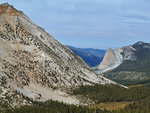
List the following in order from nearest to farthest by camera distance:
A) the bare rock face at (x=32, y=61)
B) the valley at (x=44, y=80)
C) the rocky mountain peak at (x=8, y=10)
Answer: the valley at (x=44, y=80) → the bare rock face at (x=32, y=61) → the rocky mountain peak at (x=8, y=10)

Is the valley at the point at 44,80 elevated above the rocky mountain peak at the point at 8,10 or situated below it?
below

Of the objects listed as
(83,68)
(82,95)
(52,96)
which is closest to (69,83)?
(82,95)

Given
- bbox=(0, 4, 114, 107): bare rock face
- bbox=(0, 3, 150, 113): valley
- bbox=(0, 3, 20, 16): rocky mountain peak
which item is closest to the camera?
bbox=(0, 3, 150, 113): valley

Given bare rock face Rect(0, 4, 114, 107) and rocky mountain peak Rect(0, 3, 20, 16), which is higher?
rocky mountain peak Rect(0, 3, 20, 16)

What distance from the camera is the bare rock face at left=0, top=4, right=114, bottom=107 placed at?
118625 millimetres

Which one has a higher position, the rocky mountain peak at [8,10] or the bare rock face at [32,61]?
the rocky mountain peak at [8,10]

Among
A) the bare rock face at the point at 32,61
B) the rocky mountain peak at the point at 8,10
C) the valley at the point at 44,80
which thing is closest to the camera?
the valley at the point at 44,80

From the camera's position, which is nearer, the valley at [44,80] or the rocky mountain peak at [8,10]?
the valley at [44,80]

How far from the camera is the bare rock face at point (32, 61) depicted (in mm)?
118625

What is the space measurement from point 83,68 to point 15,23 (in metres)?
51.1

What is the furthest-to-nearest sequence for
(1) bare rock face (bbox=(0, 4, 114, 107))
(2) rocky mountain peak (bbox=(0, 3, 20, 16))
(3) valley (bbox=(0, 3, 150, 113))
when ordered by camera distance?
(2) rocky mountain peak (bbox=(0, 3, 20, 16)) < (1) bare rock face (bbox=(0, 4, 114, 107)) < (3) valley (bbox=(0, 3, 150, 113))

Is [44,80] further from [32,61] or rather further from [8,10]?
[8,10]

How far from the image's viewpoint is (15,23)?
154m

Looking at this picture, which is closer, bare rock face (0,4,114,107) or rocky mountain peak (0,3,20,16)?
bare rock face (0,4,114,107)
